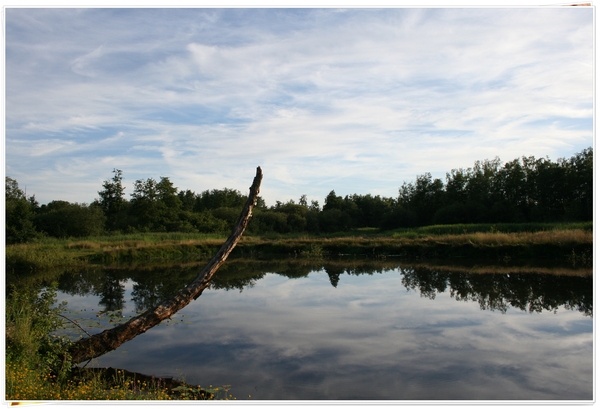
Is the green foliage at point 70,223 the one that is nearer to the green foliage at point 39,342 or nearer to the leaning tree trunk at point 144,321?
the green foliage at point 39,342

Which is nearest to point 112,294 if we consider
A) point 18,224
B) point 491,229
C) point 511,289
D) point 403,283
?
point 403,283

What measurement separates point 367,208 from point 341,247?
20313 mm

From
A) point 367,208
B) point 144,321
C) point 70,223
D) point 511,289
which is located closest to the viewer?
point 144,321

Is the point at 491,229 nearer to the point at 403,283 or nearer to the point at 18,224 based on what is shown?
the point at 403,283

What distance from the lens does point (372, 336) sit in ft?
29.8

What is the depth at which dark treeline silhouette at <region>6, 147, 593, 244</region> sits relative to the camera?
104 ft

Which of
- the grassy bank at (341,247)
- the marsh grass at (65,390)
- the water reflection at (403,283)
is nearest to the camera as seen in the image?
the marsh grass at (65,390)

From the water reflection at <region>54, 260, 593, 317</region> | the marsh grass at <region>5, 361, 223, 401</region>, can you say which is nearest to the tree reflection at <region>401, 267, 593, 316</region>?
the water reflection at <region>54, 260, 593, 317</region>

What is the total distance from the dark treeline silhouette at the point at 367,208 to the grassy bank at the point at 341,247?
13.5 feet

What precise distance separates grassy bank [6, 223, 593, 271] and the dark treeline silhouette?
4.11 m

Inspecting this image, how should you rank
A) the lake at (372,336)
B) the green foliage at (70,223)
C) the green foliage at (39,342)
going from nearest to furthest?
1. the green foliage at (39,342)
2. the lake at (372,336)
3. the green foliage at (70,223)

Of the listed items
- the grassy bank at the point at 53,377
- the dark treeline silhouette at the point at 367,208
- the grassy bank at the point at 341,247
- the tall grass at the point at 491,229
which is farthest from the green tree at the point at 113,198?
the grassy bank at the point at 53,377

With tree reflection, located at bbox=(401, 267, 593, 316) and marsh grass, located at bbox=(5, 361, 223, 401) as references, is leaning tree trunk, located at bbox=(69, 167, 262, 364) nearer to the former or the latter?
marsh grass, located at bbox=(5, 361, 223, 401)

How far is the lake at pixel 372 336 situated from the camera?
6.52m
